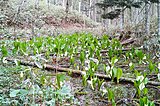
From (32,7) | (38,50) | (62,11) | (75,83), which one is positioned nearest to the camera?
(75,83)

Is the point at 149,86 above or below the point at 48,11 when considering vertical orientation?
below

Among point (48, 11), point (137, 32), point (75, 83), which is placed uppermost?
point (48, 11)

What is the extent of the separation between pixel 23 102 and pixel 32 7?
17579mm

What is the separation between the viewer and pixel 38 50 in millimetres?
6855

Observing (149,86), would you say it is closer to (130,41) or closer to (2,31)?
(130,41)

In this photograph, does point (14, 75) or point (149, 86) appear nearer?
point (149, 86)

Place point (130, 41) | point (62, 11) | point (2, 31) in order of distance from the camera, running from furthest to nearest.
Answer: point (62, 11), point (2, 31), point (130, 41)

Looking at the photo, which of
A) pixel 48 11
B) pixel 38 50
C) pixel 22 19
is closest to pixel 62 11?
pixel 48 11

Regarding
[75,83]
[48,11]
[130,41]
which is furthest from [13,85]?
[48,11]

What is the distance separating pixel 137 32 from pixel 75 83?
618cm

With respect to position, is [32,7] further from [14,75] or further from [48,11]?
[14,75]

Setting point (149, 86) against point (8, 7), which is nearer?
point (149, 86)

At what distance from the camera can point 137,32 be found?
1027 centimetres

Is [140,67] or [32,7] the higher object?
[32,7]
